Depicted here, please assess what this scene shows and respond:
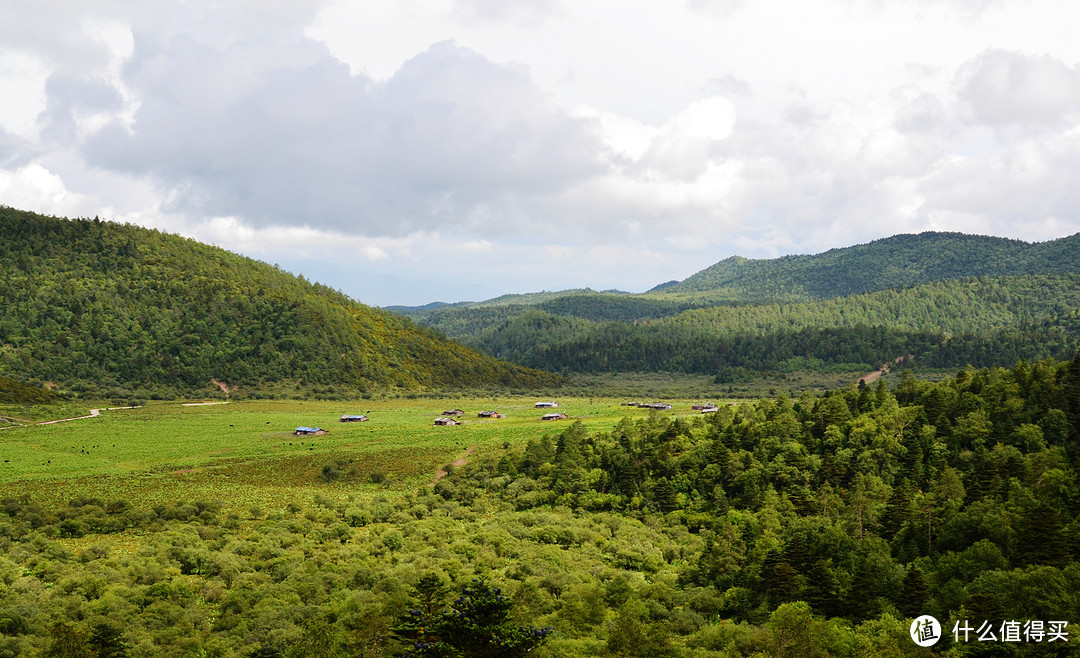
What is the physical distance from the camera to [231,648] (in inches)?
1527

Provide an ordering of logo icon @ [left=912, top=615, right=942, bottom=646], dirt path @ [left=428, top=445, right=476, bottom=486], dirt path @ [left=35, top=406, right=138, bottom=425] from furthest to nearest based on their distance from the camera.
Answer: dirt path @ [left=35, top=406, right=138, bottom=425]
dirt path @ [left=428, top=445, right=476, bottom=486]
logo icon @ [left=912, top=615, right=942, bottom=646]

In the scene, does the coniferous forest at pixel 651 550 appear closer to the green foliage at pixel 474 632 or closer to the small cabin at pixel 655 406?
the green foliage at pixel 474 632

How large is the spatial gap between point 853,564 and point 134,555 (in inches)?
1842

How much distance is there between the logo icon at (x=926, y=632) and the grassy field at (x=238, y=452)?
54.9m

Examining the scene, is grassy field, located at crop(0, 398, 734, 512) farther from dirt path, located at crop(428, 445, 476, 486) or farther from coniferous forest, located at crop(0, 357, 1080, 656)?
coniferous forest, located at crop(0, 357, 1080, 656)

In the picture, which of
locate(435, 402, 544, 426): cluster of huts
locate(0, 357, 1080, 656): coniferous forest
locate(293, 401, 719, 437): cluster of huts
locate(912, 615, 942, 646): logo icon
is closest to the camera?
locate(912, 615, 942, 646): logo icon

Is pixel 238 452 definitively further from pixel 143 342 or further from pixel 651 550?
pixel 143 342

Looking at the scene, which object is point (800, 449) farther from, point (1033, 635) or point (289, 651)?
point (289, 651)

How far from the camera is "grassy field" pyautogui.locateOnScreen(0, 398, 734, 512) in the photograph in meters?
79.3

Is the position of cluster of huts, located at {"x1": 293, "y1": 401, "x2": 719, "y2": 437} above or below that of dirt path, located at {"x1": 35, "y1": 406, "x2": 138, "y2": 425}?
below

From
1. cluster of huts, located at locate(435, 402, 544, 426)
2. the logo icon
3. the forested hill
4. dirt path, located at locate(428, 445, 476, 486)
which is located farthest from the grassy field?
the logo icon

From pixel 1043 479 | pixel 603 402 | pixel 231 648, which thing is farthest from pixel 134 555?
pixel 603 402

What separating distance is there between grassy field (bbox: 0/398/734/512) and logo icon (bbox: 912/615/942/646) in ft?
180

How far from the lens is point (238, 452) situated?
99.5m
